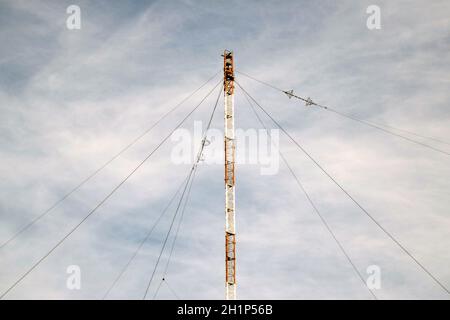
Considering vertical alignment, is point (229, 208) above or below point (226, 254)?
above

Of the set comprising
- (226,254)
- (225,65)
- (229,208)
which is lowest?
(226,254)
